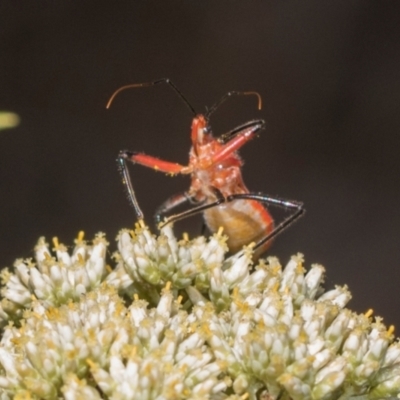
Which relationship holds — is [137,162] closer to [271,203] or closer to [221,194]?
[221,194]

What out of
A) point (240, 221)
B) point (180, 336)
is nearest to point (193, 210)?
point (240, 221)

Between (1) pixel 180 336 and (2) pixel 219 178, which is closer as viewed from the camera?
(1) pixel 180 336

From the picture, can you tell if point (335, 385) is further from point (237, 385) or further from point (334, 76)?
point (334, 76)

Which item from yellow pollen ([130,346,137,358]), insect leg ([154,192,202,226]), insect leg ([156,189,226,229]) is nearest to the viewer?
yellow pollen ([130,346,137,358])

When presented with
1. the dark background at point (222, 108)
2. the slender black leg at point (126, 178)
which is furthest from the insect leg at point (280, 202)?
the dark background at point (222, 108)

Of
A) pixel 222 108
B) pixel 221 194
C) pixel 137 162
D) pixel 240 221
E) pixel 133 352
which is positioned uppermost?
pixel 222 108

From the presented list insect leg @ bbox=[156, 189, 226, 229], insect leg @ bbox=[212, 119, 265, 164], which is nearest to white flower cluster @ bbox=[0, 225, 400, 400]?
insect leg @ bbox=[156, 189, 226, 229]

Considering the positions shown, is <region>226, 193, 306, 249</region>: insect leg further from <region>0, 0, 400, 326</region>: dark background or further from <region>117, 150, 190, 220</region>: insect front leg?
<region>0, 0, 400, 326</region>: dark background
